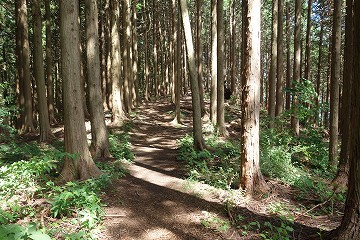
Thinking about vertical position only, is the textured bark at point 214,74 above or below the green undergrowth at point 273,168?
above

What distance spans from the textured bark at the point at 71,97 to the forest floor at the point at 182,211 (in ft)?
3.57

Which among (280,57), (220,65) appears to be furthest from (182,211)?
(280,57)

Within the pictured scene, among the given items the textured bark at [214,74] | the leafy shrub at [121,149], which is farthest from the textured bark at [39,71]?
the textured bark at [214,74]

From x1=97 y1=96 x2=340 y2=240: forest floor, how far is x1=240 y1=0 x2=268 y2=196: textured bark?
467mm

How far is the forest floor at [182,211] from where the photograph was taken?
498 cm

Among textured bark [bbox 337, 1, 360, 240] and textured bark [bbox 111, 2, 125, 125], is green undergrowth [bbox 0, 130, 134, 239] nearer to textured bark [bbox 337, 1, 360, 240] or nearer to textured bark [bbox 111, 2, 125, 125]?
textured bark [bbox 337, 1, 360, 240]

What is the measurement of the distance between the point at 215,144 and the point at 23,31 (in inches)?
451

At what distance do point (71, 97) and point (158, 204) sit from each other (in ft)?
10.8

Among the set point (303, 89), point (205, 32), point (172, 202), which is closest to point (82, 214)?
point (172, 202)

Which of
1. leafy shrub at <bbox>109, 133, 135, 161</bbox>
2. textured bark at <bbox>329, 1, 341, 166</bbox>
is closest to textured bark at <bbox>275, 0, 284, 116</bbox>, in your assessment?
textured bark at <bbox>329, 1, 341, 166</bbox>

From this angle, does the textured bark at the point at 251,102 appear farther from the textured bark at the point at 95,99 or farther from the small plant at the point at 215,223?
the textured bark at the point at 95,99

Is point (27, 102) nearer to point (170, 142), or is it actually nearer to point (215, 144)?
point (170, 142)

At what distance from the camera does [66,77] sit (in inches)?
260

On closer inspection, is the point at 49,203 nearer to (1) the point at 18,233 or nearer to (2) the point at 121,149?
(1) the point at 18,233
